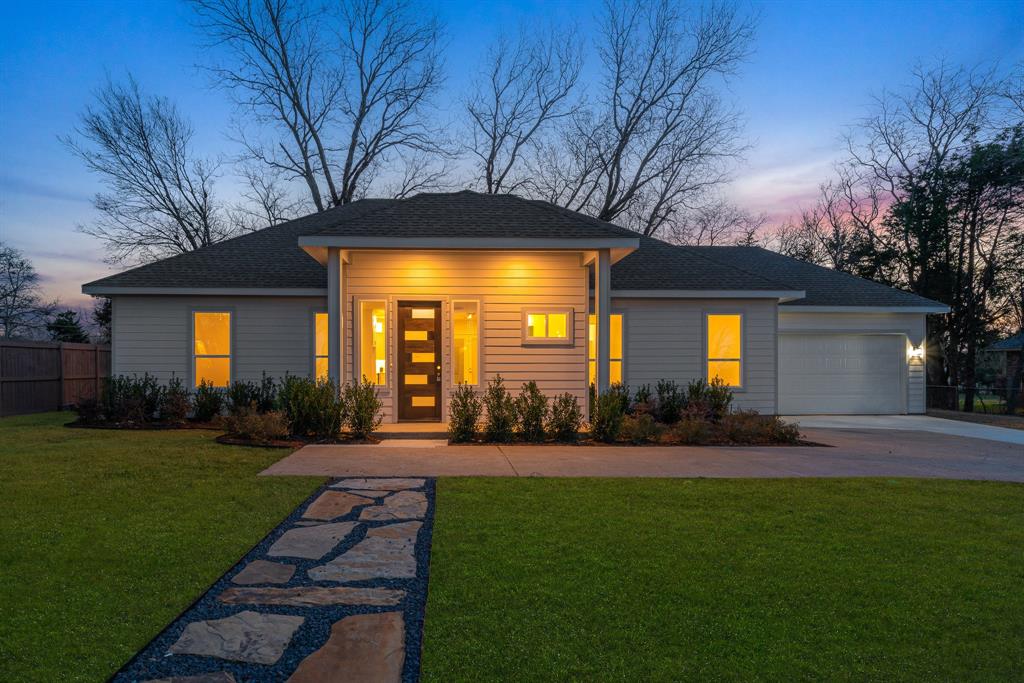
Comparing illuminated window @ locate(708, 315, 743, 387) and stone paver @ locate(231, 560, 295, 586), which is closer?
stone paver @ locate(231, 560, 295, 586)

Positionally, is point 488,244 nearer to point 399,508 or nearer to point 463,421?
point 463,421

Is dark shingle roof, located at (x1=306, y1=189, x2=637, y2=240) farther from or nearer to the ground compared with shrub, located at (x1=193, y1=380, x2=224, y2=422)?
farther from the ground

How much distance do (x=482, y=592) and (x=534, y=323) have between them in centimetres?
772

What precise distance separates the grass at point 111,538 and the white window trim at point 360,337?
9.97ft

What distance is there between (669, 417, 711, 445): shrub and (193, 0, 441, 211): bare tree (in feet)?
54.0

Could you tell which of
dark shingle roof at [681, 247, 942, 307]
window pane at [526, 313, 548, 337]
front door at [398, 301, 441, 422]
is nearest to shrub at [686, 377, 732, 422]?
window pane at [526, 313, 548, 337]

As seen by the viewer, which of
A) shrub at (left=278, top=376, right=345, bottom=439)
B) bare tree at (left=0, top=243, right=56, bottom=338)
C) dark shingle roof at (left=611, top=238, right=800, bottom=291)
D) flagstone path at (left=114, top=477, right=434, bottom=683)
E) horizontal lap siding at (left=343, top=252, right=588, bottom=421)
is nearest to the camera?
flagstone path at (left=114, top=477, right=434, bottom=683)

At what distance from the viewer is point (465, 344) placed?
1082 centimetres

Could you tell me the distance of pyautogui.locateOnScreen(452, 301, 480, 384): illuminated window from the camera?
10.7 metres

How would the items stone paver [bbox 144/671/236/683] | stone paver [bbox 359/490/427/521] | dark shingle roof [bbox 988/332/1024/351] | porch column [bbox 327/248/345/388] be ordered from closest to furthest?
stone paver [bbox 144/671/236/683] → stone paver [bbox 359/490/427/521] → porch column [bbox 327/248/345/388] → dark shingle roof [bbox 988/332/1024/351]

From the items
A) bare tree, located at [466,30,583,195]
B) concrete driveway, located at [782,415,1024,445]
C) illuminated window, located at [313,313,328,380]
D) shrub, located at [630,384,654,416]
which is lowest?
concrete driveway, located at [782,415,1024,445]

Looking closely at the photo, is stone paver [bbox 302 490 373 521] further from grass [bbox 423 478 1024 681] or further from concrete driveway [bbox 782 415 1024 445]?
concrete driveway [bbox 782 415 1024 445]

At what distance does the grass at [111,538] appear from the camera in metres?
2.59

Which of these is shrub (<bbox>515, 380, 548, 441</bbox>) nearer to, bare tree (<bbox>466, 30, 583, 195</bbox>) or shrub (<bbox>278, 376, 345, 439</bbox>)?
shrub (<bbox>278, 376, 345, 439</bbox>)
